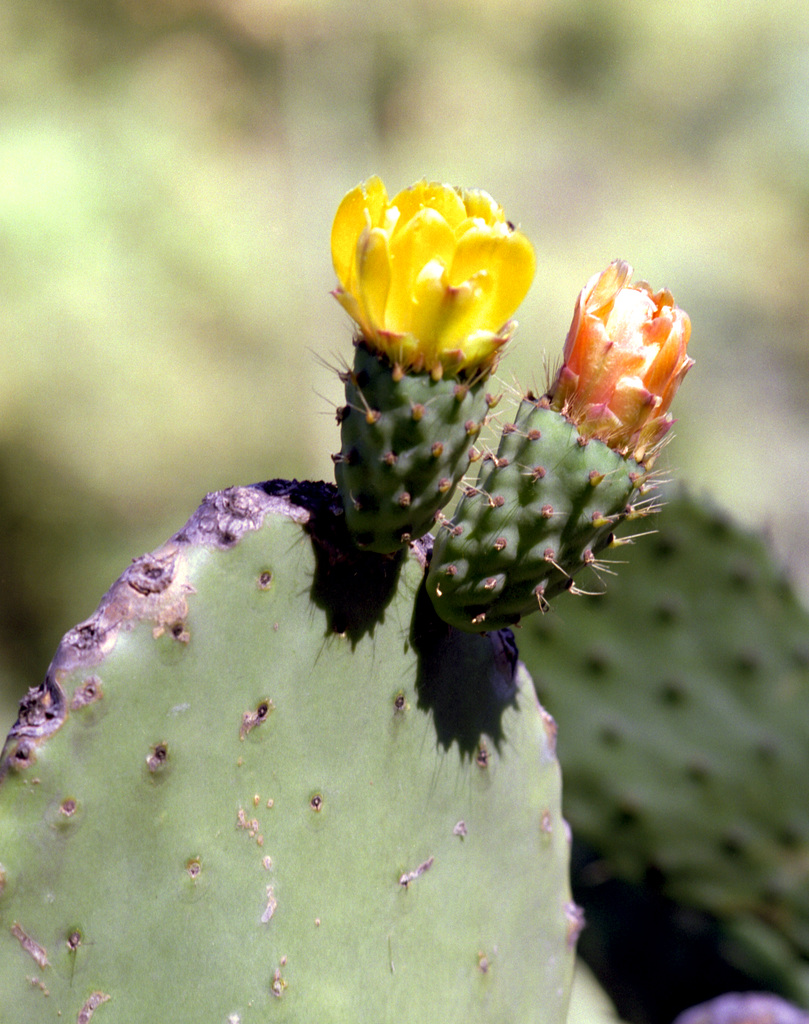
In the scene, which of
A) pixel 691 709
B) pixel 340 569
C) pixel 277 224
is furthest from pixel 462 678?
pixel 277 224

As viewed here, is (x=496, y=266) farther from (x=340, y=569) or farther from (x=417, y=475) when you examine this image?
(x=340, y=569)

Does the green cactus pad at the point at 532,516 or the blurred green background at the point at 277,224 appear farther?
the blurred green background at the point at 277,224

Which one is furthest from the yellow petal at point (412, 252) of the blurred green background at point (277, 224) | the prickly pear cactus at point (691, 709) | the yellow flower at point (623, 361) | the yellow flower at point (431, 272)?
the blurred green background at point (277, 224)

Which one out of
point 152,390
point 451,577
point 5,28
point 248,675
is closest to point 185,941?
point 248,675

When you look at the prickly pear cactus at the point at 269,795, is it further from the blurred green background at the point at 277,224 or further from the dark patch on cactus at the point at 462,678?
the blurred green background at the point at 277,224

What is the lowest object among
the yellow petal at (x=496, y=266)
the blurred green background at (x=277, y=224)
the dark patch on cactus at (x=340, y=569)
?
the blurred green background at (x=277, y=224)

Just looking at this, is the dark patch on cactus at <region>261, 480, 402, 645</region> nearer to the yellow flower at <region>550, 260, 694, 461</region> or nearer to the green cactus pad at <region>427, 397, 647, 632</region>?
the green cactus pad at <region>427, 397, 647, 632</region>
